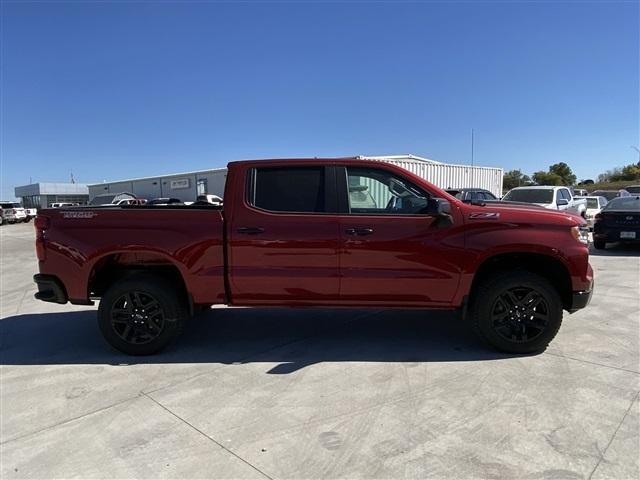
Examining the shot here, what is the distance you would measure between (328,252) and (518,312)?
1.95 m

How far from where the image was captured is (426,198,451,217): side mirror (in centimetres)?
452

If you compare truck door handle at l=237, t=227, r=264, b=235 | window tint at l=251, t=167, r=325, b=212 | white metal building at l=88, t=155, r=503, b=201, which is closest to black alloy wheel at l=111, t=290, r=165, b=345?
truck door handle at l=237, t=227, r=264, b=235

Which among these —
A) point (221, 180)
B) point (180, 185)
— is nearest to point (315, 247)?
point (221, 180)

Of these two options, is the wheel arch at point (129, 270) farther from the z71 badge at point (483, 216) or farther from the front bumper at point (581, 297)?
the front bumper at point (581, 297)

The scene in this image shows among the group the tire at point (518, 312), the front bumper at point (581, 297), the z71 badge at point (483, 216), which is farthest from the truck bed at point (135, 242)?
the front bumper at point (581, 297)

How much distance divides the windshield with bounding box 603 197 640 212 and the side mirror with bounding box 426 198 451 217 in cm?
1060

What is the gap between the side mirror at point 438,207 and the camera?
14.8 feet

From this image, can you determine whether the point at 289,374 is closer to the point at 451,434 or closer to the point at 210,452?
the point at 210,452

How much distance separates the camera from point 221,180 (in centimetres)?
3938

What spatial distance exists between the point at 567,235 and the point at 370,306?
2.01 meters

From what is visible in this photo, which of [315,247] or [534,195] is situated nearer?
[315,247]

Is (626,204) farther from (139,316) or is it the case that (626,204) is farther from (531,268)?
(139,316)

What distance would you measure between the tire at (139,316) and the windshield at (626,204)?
40.8ft

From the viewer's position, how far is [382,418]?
11.7 feet
